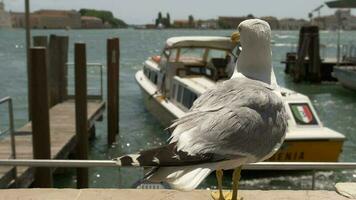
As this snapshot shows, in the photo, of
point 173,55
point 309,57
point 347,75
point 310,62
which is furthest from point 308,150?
point 310,62

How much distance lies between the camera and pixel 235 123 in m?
3.27

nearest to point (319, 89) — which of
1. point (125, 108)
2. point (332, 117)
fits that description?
point (332, 117)

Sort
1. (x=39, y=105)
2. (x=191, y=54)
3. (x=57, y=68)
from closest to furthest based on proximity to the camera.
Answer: (x=39, y=105)
(x=57, y=68)
(x=191, y=54)

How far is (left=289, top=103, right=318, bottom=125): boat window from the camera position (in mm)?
12078

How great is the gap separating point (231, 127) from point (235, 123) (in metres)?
0.04

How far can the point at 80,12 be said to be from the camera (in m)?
157

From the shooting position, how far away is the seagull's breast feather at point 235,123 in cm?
318

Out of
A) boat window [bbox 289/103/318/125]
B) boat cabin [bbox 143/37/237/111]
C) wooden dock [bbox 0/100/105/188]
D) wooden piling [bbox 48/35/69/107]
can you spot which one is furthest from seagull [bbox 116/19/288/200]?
wooden piling [bbox 48/35/69/107]

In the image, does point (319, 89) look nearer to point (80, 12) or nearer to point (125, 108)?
point (125, 108)

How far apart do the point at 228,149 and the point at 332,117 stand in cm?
2067

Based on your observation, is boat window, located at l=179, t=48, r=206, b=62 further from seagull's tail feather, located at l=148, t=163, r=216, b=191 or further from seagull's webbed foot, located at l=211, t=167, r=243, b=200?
seagull's tail feather, located at l=148, t=163, r=216, b=191

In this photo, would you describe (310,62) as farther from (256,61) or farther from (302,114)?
(256,61)

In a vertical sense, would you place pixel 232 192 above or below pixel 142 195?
above

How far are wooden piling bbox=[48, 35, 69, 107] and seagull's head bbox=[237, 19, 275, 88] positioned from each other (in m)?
12.8
